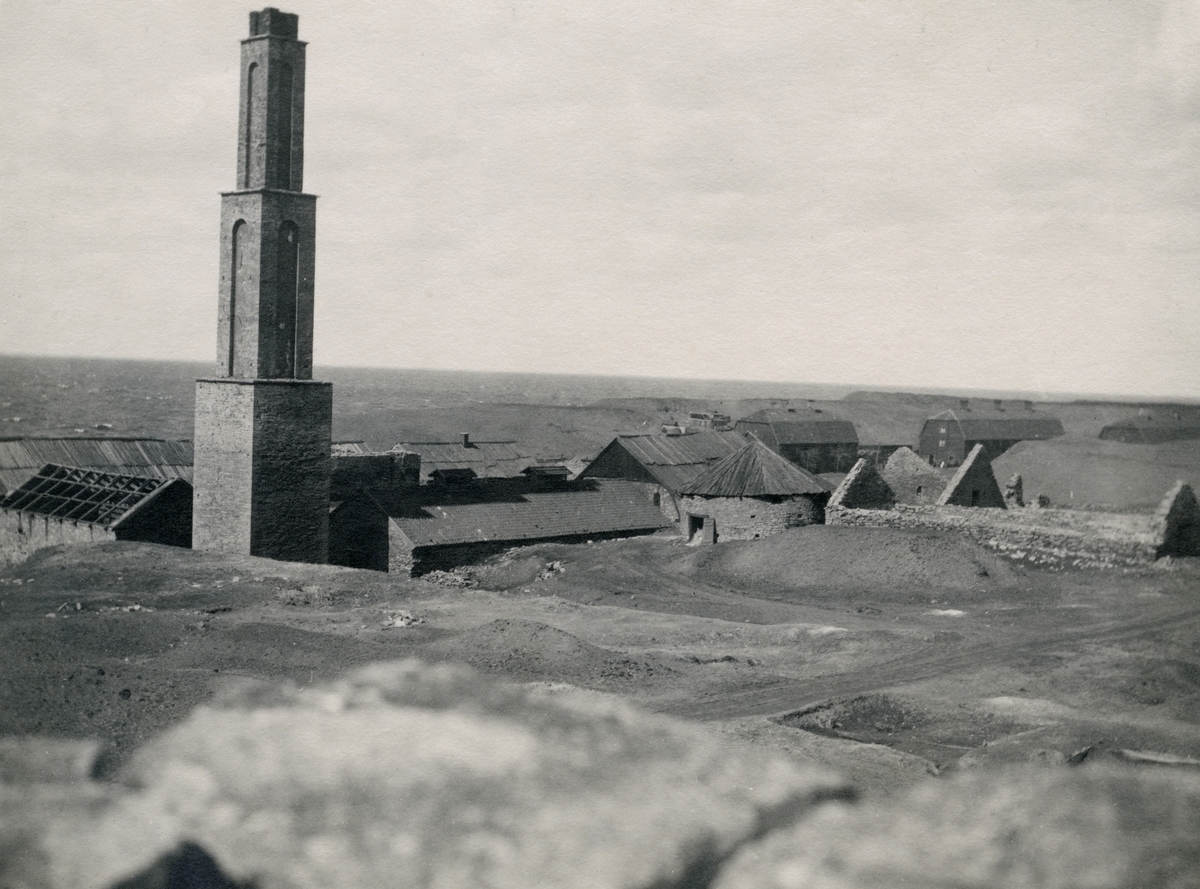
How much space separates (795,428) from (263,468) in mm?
44521

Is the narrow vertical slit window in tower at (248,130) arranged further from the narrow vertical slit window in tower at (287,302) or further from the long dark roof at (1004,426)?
the long dark roof at (1004,426)

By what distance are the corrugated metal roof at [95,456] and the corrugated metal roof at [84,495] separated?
248 inches

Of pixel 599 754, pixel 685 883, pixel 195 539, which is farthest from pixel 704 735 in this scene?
pixel 195 539

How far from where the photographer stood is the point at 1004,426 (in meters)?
68.1

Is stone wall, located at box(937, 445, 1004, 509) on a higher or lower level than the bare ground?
higher

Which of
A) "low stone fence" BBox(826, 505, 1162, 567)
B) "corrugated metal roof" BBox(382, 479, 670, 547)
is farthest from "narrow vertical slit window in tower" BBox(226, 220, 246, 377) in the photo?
"low stone fence" BBox(826, 505, 1162, 567)

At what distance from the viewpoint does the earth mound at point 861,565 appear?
68.7 feet

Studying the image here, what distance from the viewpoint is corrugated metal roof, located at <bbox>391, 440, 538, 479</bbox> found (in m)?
45.0

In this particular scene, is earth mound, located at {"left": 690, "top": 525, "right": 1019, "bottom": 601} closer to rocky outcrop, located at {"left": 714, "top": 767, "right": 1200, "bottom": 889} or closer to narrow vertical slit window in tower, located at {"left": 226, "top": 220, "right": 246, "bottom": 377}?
rocky outcrop, located at {"left": 714, "top": 767, "right": 1200, "bottom": 889}

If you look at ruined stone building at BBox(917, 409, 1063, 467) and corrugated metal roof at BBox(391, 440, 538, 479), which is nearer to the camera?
Answer: corrugated metal roof at BBox(391, 440, 538, 479)

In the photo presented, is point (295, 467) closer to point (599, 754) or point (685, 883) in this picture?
point (599, 754)

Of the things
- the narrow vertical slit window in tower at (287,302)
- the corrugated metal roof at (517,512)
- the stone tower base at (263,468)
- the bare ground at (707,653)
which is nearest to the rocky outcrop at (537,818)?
the bare ground at (707,653)

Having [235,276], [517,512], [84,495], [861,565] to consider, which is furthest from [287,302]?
[861,565]

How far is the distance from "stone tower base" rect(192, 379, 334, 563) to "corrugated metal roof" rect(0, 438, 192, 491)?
11.2 m
